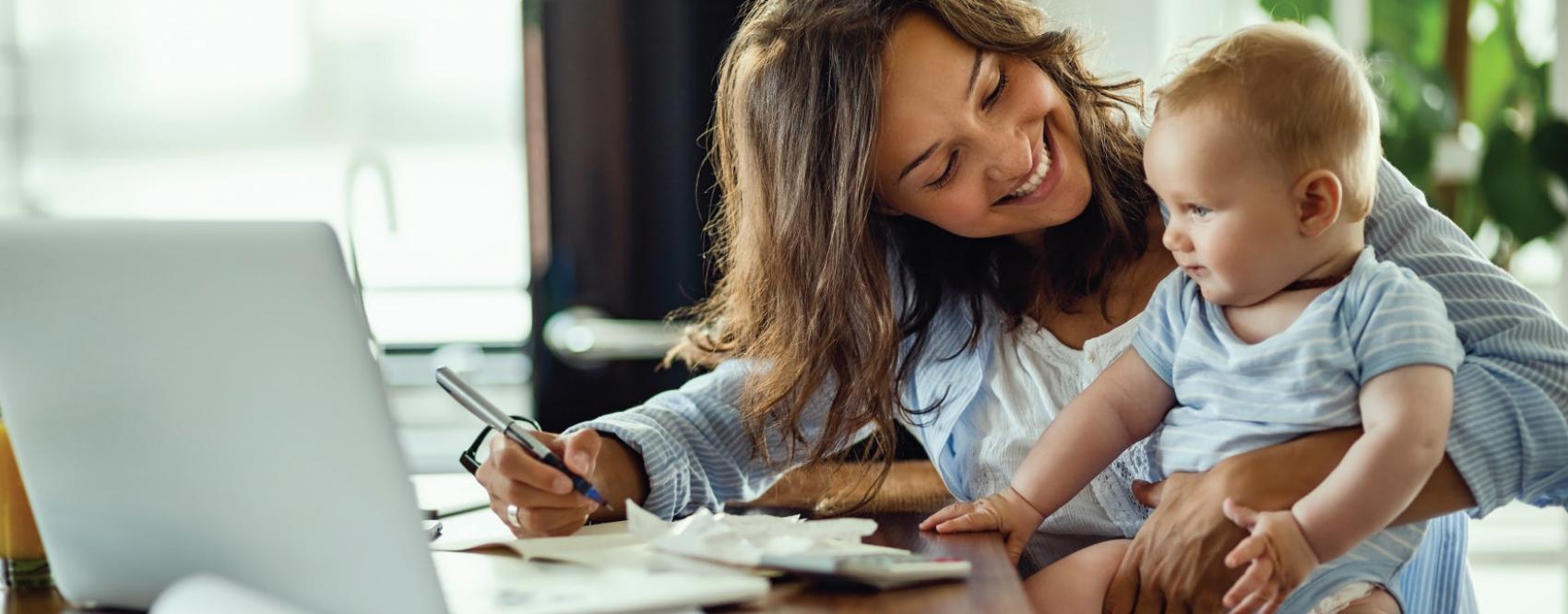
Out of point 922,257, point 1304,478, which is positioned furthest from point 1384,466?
point 922,257

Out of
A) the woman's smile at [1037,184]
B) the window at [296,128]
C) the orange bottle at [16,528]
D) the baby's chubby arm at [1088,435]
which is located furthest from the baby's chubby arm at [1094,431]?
the window at [296,128]

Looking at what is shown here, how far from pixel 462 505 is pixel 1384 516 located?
Result: 0.91m

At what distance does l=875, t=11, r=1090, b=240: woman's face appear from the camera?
1.43m

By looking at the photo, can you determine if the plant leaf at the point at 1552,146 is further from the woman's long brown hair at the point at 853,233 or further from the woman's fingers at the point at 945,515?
the woman's fingers at the point at 945,515

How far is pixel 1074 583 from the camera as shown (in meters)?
1.20

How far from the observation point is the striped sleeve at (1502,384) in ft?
3.83

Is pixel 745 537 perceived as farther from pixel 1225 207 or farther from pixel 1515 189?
pixel 1515 189

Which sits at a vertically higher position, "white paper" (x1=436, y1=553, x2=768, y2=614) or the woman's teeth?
the woman's teeth

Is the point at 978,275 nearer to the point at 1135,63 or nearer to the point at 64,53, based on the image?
the point at 1135,63

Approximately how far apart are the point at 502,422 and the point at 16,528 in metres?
0.42

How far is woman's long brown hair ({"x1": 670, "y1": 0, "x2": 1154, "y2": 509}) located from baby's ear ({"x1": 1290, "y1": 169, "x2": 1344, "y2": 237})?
0.35m

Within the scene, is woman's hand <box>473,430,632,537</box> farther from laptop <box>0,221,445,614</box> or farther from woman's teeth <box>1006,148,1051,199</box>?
woman's teeth <box>1006,148,1051,199</box>

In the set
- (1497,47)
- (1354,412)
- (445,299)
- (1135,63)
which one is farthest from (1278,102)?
(445,299)

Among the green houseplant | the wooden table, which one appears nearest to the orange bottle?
the wooden table
